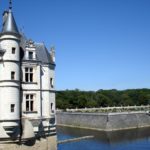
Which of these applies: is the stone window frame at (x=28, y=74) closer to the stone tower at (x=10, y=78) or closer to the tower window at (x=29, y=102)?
the stone tower at (x=10, y=78)

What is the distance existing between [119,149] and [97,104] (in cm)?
4939

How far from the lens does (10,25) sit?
84.9 feet

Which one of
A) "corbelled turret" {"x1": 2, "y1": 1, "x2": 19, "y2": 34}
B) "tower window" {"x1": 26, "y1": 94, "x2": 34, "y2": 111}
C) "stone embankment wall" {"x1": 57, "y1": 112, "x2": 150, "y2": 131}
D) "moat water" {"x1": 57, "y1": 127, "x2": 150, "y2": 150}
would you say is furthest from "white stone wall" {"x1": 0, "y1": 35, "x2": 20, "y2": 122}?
"stone embankment wall" {"x1": 57, "y1": 112, "x2": 150, "y2": 131}

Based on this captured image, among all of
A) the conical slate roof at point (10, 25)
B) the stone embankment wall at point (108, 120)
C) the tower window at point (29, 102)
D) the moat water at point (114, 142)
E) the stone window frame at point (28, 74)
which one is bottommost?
the moat water at point (114, 142)

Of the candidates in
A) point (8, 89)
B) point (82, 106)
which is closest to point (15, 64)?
point (8, 89)

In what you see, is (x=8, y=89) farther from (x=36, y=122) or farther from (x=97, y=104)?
(x=97, y=104)

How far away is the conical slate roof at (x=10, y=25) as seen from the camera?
2567 centimetres

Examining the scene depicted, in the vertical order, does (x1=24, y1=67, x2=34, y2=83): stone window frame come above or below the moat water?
above

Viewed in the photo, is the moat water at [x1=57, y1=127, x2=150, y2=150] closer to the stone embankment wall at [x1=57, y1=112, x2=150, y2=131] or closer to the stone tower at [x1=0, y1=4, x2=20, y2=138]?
the stone embankment wall at [x1=57, y1=112, x2=150, y2=131]

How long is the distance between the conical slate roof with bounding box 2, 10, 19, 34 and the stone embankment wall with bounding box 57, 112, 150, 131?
3263cm

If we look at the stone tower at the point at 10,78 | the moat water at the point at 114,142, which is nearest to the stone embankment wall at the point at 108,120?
the moat water at the point at 114,142

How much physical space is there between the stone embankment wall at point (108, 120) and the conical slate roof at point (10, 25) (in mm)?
32630

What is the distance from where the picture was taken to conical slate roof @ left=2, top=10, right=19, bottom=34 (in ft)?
84.2

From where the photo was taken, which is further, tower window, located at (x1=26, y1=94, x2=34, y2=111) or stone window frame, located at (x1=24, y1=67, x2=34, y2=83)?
stone window frame, located at (x1=24, y1=67, x2=34, y2=83)
